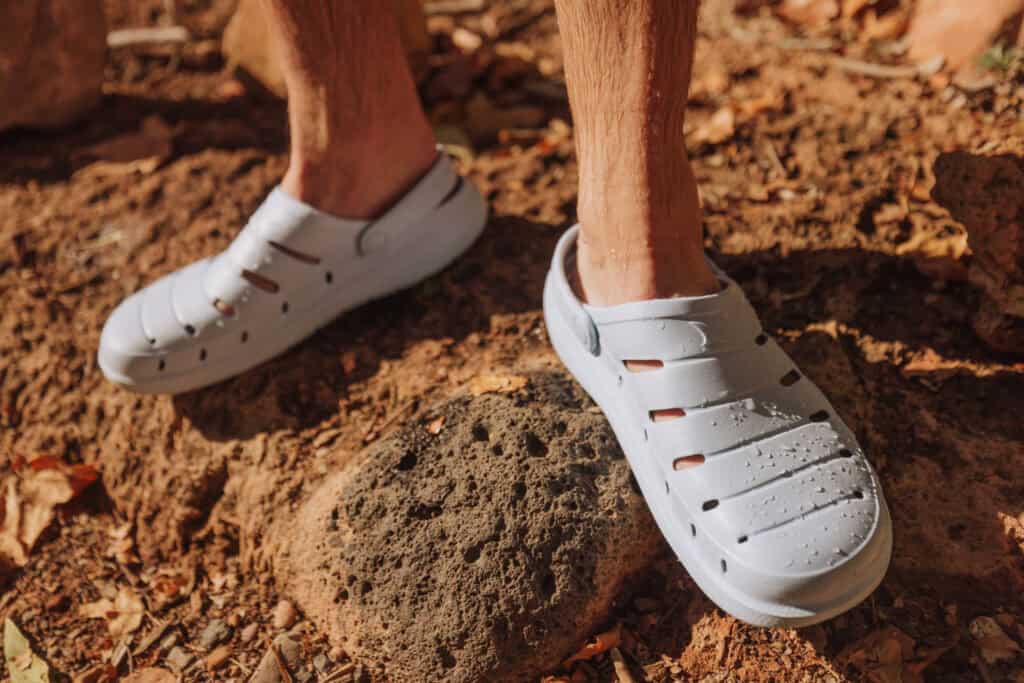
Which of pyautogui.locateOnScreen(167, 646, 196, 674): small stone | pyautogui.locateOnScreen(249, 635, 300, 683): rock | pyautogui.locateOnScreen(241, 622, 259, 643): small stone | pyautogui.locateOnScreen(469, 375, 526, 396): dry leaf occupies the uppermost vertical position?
pyautogui.locateOnScreen(469, 375, 526, 396): dry leaf

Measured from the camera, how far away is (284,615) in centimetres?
177

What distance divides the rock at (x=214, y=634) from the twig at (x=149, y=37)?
215cm

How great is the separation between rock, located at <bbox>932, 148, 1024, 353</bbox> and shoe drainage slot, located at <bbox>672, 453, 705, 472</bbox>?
28.1 inches

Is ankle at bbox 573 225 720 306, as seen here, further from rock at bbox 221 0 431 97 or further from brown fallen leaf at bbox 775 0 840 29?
brown fallen leaf at bbox 775 0 840 29

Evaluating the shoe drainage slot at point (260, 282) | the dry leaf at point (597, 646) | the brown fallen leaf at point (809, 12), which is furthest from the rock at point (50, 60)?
the dry leaf at point (597, 646)

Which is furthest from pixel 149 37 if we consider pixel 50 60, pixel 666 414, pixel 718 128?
pixel 666 414

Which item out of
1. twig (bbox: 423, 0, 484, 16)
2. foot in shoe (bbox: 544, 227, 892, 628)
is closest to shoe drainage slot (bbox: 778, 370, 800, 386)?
foot in shoe (bbox: 544, 227, 892, 628)

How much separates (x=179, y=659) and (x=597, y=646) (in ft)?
2.67

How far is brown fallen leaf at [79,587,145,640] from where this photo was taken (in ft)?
5.99

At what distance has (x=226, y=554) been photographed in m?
1.90

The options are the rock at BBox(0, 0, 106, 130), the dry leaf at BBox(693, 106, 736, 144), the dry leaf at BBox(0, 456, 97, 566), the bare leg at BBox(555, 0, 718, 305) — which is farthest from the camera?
the rock at BBox(0, 0, 106, 130)

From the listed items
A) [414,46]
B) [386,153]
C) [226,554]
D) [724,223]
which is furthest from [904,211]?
[226,554]

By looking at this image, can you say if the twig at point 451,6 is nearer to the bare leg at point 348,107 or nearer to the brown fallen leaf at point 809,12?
the brown fallen leaf at point 809,12

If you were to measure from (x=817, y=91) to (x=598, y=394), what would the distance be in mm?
1300
